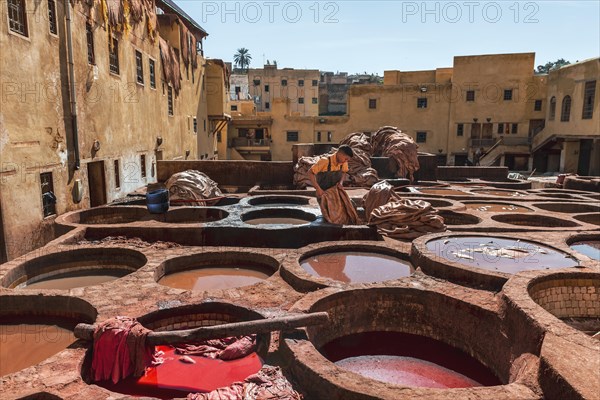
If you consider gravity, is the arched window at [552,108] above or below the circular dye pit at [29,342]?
above

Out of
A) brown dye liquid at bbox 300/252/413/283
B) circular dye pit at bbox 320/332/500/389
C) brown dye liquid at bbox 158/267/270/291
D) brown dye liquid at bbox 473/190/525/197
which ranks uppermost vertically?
brown dye liquid at bbox 473/190/525/197

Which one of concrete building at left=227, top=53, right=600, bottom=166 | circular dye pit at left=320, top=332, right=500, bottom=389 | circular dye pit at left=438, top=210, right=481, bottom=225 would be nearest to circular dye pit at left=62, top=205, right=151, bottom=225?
circular dye pit at left=320, top=332, right=500, bottom=389

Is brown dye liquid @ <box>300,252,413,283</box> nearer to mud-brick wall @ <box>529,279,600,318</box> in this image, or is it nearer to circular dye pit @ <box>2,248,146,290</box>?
mud-brick wall @ <box>529,279,600,318</box>

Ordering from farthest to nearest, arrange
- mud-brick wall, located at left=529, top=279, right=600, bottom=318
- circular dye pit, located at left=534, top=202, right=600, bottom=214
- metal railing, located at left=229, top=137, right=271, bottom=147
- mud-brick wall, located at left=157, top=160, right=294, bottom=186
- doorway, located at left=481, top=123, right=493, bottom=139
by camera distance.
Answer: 1. metal railing, located at left=229, top=137, right=271, bottom=147
2. doorway, located at left=481, top=123, right=493, bottom=139
3. mud-brick wall, located at left=157, top=160, right=294, bottom=186
4. circular dye pit, located at left=534, top=202, right=600, bottom=214
5. mud-brick wall, located at left=529, top=279, right=600, bottom=318

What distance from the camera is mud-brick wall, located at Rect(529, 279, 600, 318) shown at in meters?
6.45

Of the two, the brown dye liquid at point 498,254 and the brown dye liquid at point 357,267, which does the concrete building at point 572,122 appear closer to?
the brown dye liquid at point 498,254

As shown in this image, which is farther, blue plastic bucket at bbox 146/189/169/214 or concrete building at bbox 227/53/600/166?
concrete building at bbox 227/53/600/166

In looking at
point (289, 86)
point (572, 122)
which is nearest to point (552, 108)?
point (572, 122)

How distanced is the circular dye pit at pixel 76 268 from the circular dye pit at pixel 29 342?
5.16 feet

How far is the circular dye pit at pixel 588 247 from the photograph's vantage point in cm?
870

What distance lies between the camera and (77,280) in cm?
797

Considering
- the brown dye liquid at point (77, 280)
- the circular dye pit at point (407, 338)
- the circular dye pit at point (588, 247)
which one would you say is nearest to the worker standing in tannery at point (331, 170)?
the circular dye pit at point (407, 338)

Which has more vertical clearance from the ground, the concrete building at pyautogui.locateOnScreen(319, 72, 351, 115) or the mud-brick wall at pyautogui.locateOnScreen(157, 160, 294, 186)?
the concrete building at pyautogui.locateOnScreen(319, 72, 351, 115)

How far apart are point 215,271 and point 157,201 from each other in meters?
3.91
